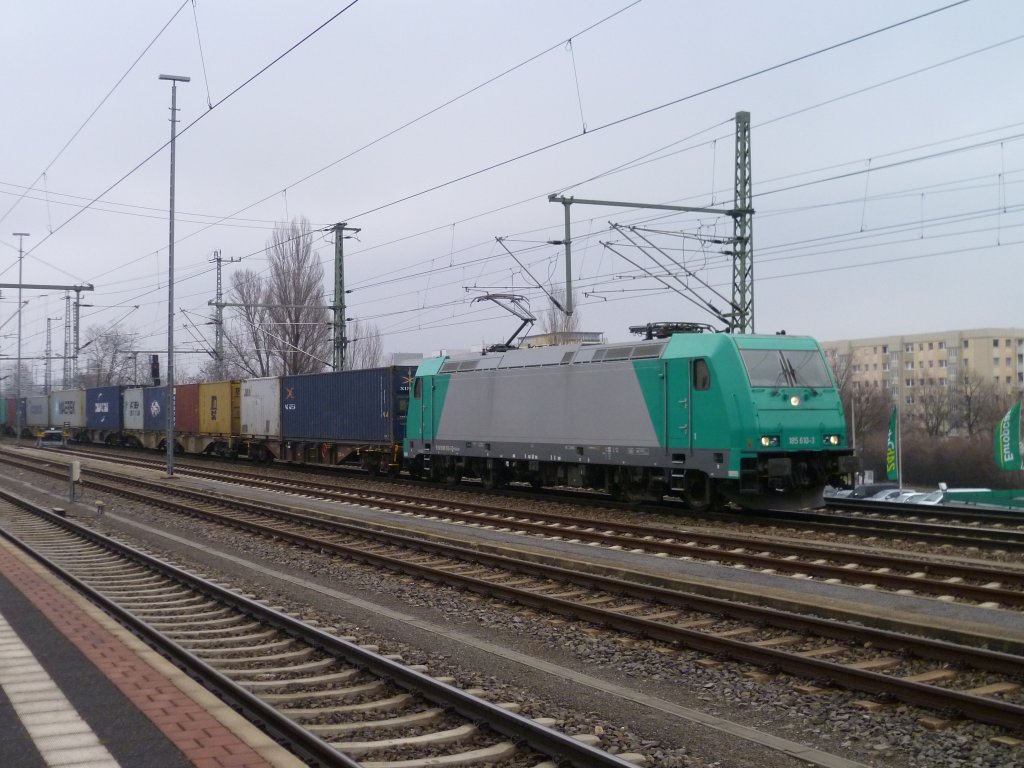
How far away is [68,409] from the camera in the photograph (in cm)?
5750

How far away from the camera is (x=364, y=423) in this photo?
2870cm

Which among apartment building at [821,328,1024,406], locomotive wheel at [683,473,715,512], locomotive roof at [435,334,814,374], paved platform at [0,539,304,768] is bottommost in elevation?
paved platform at [0,539,304,768]

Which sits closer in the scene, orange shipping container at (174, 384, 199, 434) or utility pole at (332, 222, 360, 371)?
utility pole at (332, 222, 360, 371)

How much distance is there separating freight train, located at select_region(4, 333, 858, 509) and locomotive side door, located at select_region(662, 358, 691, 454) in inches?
0.9

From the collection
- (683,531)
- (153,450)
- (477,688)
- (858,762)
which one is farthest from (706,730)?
→ (153,450)

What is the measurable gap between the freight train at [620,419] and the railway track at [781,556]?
1720 mm

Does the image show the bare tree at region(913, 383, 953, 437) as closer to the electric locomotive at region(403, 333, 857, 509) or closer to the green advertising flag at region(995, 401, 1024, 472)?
→ the green advertising flag at region(995, 401, 1024, 472)

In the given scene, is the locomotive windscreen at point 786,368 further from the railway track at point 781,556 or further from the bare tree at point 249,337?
the bare tree at point 249,337

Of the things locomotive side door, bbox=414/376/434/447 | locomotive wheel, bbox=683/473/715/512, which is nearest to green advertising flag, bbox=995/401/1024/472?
locomotive wheel, bbox=683/473/715/512

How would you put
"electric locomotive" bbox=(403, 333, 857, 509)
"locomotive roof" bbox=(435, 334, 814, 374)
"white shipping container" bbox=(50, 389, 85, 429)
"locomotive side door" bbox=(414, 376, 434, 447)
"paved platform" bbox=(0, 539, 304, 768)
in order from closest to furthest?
"paved platform" bbox=(0, 539, 304, 768)
"electric locomotive" bbox=(403, 333, 857, 509)
"locomotive roof" bbox=(435, 334, 814, 374)
"locomotive side door" bbox=(414, 376, 434, 447)
"white shipping container" bbox=(50, 389, 85, 429)

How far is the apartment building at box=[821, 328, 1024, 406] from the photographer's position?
82.9 meters

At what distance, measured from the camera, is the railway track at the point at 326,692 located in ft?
18.3

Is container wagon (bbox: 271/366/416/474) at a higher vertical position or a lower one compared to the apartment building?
lower

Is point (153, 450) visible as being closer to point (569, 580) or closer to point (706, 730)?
point (569, 580)
